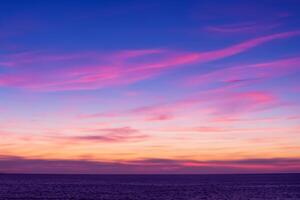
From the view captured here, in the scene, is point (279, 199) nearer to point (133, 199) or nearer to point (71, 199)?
point (133, 199)

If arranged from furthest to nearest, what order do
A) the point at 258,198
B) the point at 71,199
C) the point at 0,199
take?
the point at 258,198 → the point at 71,199 → the point at 0,199

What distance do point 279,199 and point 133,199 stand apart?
29.3 metres

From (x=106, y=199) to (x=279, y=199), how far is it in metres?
34.6

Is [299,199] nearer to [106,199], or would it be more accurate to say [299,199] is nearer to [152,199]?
[152,199]

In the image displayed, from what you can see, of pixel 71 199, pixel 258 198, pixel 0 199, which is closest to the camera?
pixel 0 199

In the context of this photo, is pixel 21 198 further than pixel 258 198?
No

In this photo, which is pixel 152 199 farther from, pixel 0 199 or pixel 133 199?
pixel 0 199

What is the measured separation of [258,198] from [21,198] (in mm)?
48012

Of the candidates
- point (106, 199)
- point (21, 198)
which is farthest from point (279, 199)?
point (21, 198)

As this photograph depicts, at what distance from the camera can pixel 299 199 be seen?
81938 mm

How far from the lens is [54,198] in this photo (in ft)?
271

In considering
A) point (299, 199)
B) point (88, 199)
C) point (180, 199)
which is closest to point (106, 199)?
point (88, 199)

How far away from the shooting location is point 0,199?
7575 cm

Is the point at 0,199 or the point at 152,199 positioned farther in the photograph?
the point at 152,199
